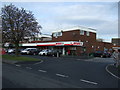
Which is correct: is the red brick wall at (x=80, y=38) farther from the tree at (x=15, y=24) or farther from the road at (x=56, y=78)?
the road at (x=56, y=78)

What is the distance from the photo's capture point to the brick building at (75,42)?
132 feet

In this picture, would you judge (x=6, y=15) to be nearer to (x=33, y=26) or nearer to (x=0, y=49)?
(x=33, y=26)

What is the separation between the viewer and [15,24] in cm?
2162

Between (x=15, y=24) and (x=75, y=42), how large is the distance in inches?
775

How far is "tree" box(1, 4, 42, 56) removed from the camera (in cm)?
2130

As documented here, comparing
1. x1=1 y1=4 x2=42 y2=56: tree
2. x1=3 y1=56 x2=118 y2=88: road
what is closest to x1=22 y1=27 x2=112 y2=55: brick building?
x1=1 y1=4 x2=42 y2=56: tree

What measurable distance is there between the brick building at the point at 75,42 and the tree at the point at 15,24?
18310 mm

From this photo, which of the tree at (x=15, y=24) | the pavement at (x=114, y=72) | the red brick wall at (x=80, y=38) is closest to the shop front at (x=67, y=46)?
the red brick wall at (x=80, y=38)

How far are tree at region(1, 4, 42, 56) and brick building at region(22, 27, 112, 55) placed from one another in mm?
18310

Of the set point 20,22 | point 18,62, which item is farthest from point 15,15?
point 18,62

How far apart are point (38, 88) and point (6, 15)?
1658cm

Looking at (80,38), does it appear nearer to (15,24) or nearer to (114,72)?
(15,24)

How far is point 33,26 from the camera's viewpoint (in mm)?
21969

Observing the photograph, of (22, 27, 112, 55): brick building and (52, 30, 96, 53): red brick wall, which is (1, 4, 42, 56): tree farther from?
(52, 30, 96, 53): red brick wall
